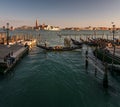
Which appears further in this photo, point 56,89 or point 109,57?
point 109,57

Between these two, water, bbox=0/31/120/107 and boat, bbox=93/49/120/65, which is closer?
water, bbox=0/31/120/107

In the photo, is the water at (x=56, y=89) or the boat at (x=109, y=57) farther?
the boat at (x=109, y=57)

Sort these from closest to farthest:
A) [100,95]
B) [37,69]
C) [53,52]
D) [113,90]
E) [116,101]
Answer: [116,101] → [100,95] → [113,90] → [37,69] → [53,52]

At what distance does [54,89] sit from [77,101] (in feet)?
11.7

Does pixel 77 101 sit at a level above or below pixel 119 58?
below

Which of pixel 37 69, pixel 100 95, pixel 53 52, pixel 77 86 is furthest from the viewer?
pixel 53 52

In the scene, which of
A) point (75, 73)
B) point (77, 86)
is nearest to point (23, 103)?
point (77, 86)

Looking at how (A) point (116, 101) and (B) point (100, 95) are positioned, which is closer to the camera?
(A) point (116, 101)

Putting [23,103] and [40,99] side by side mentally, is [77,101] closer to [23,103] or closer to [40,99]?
[40,99]

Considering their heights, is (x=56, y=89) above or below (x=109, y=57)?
below

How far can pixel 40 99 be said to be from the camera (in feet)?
51.0

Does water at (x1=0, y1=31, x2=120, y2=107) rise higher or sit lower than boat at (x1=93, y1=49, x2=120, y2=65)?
lower

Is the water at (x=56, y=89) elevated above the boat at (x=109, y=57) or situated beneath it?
situated beneath

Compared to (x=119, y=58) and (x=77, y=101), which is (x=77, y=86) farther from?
(x=119, y=58)
